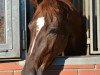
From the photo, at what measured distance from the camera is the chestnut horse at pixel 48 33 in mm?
2443

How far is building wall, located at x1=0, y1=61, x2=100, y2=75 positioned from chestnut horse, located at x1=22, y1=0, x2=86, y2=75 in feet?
0.37

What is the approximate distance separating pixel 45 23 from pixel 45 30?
43mm

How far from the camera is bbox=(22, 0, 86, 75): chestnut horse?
2443 millimetres

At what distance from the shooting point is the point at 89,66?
263 cm

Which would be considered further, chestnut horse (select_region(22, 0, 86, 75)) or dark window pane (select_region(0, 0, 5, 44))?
dark window pane (select_region(0, 0, 5, 44))

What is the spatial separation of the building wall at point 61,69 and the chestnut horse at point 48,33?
0.11m

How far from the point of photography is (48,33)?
248cm

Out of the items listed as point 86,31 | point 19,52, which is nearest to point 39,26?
point 19,52

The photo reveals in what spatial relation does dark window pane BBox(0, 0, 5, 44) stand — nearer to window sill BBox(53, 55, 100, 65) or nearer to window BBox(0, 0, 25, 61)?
window BBox(0, 0, 25, 61)

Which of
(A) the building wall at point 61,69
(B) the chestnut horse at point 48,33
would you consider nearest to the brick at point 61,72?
(A) the building wall at point 61,69

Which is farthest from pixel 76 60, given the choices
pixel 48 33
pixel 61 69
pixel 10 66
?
pixel 10 66

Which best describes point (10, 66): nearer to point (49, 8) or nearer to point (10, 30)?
point (10, 30)

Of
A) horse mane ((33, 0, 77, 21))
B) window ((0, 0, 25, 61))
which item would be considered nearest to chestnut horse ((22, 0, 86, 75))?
horse mane ((33, 0, 77, 21))

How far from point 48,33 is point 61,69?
27 cm
